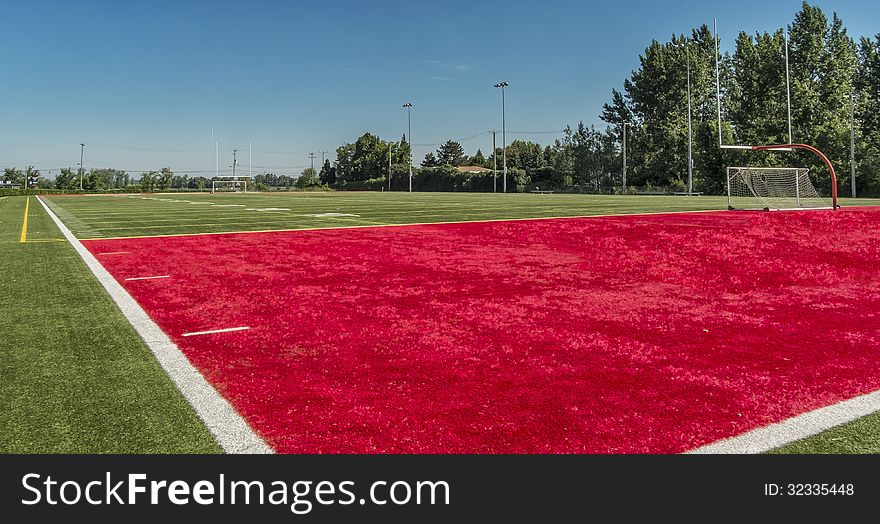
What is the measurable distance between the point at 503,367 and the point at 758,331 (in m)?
2.71

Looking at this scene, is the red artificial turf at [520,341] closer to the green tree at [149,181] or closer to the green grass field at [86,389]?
the green grass field at [86,389]

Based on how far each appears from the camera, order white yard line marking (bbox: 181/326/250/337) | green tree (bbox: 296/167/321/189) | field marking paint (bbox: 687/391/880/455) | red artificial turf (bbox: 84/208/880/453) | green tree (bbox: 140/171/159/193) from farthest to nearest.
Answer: green tree (bbox: 296/167/321/189), green tree (bbox: 140/171/159/193), white yard line marking (bbox: 181/326/250/337), red artificial turf (bbox: 84/208/880/453), field marking paint (bbox: 687/391/880/455)

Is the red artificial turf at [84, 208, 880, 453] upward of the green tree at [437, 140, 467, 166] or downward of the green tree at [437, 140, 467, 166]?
downward

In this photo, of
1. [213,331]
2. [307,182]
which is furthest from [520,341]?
[307,182]

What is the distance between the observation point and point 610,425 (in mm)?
3375

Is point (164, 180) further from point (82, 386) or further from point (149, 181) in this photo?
point (82, 386)

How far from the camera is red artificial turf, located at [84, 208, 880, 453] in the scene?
341 cm

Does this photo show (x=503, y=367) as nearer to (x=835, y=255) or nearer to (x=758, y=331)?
(x=758, y=331)

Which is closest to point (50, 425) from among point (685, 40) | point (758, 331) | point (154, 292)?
point (154, 292)

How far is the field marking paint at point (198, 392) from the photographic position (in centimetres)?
313

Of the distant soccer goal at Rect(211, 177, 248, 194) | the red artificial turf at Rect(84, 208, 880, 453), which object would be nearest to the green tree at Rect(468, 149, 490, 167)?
the distant soccer goal at Rect(211, 177, 248, 194)

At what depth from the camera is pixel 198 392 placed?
389 cm

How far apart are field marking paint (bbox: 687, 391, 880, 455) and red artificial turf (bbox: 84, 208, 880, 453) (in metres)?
0.08

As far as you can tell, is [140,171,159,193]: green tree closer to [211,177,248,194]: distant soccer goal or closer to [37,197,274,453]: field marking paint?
[211,177,248,194]: distant soccer goal
